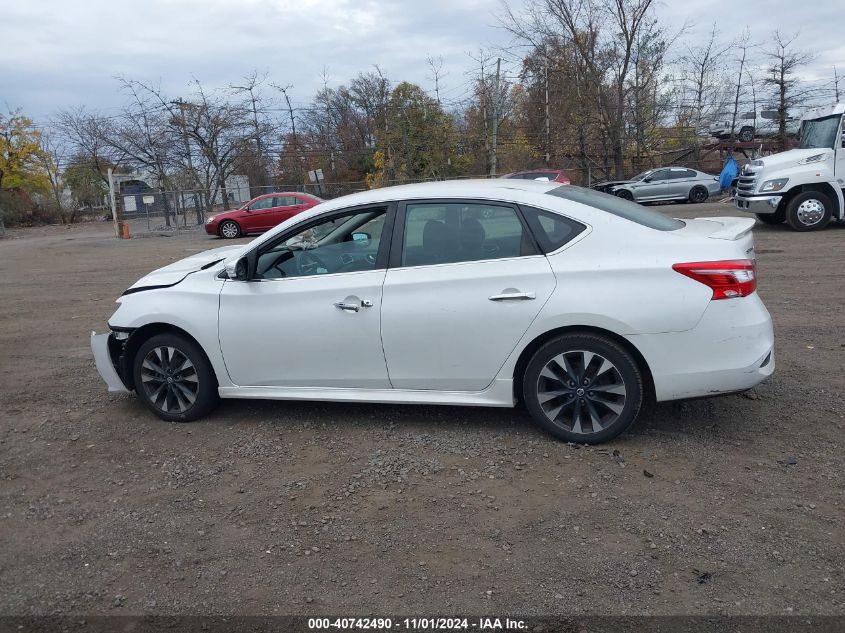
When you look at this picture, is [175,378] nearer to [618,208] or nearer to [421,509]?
[421,509]

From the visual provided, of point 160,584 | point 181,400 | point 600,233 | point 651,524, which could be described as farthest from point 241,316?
point 651,524

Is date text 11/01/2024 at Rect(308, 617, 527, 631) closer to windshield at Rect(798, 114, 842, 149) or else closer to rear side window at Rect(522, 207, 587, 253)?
rear side window at Rect(522, 207, 587, 253)

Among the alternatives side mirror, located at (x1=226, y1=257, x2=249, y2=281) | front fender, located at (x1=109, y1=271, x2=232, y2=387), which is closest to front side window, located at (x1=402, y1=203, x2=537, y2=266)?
side mirror, located at (x1=226, y1=257, x2=249, y2=281)

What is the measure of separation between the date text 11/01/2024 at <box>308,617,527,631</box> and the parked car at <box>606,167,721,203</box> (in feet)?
86.4

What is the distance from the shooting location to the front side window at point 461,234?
4414 millimetres

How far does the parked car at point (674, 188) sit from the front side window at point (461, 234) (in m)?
24.4

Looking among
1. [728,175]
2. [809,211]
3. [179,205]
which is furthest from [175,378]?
[179,205]

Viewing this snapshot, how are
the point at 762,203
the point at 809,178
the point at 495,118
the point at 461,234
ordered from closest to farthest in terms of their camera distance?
the point at 461,234 → the point at 809,178 → the point at 762,203 → the point at 495,118

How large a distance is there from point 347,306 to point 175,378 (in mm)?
1482

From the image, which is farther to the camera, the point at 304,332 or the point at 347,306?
the point at 304,332

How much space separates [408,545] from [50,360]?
530cm

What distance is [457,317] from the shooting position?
14.2 feet

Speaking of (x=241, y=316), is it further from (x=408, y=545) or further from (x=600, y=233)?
(x=600, y=233)

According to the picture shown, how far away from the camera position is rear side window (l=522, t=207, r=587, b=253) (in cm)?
430
